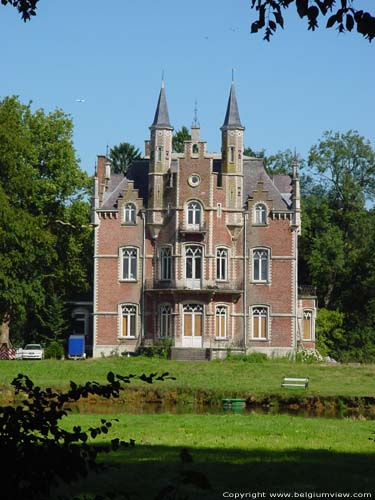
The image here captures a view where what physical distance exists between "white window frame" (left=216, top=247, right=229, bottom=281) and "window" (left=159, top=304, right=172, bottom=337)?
8.74ft

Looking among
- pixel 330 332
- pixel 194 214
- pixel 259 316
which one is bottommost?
pixel 330 332

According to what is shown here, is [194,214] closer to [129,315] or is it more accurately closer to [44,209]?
[129,315]

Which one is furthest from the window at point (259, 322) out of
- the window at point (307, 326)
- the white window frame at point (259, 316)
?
the window at point (307, 326)

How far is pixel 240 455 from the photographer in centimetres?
1482

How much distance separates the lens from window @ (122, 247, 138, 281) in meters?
46.5

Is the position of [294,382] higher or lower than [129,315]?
lower

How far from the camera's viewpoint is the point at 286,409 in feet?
90.8

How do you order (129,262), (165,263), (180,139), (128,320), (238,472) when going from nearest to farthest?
(238,472) < (165,263) < (128,320) < (129,262) < (180,139)

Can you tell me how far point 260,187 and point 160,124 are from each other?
5.32m

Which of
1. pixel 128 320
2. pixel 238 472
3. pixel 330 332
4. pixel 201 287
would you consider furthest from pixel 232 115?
pixel 238 472

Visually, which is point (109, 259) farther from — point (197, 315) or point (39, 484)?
point (39, 484)

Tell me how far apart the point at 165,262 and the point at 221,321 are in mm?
3655

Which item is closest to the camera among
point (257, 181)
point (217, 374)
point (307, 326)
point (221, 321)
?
point (217, 374)

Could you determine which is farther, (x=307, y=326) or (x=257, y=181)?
(x=307, y=326)
